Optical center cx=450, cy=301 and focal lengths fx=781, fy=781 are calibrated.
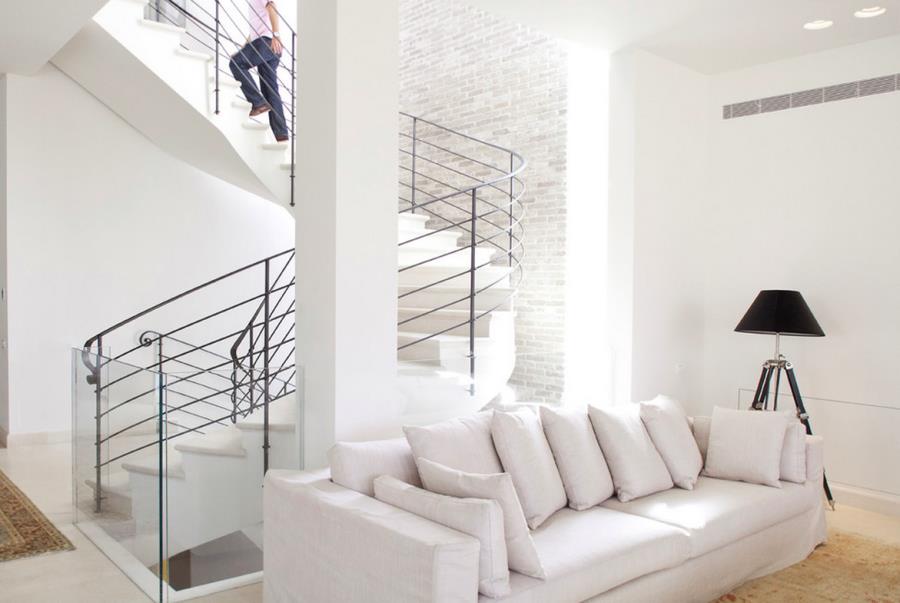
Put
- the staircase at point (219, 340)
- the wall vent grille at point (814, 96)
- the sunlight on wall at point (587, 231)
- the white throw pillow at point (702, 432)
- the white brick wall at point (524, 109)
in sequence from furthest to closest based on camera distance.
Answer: the white brick wall at point (524, 109), the sunlight on wall at point (587, 231), the wall vent grille at point (814, 96), the white throw pillow at point (702, 432), the staircase at point (219, 340)

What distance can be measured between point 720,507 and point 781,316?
1798 mm

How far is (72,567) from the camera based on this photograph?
374 centimetres

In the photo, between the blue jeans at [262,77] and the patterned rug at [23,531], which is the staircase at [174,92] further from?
the patterned rug at [23,531]

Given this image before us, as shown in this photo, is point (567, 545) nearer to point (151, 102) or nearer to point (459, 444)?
point (459, 444)

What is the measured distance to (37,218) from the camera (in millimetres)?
6352

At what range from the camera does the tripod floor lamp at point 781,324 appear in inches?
191

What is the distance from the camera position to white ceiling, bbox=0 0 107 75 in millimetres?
4516

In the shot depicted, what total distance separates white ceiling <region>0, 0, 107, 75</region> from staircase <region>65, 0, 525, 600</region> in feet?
0.74

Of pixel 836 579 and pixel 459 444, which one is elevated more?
pixel 459 444

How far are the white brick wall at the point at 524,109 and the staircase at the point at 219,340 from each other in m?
0.18

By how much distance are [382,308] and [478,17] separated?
4527mm

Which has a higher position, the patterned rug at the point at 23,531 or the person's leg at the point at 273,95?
the person's leg at the point at 273,95

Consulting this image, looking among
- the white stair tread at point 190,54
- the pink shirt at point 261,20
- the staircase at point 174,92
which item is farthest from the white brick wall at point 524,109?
the white stair tread at point 190,54

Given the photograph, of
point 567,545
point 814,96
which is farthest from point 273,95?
point 567,545
